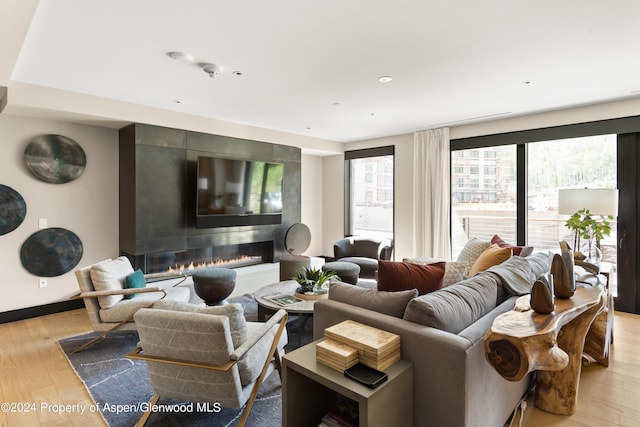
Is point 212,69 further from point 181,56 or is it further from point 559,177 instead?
point 559,177

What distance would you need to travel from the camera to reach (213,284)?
3.90 meters

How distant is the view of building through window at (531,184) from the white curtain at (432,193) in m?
0.23

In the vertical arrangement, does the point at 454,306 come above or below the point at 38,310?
above

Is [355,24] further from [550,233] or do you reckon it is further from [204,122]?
[550,233]

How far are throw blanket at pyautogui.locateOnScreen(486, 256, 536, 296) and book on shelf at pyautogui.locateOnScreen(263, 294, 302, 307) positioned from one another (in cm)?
167

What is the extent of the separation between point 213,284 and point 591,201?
420 cm

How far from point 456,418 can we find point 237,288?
12.1 ft

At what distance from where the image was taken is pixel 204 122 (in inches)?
185

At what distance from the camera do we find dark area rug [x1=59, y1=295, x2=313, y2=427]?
204 centimetres

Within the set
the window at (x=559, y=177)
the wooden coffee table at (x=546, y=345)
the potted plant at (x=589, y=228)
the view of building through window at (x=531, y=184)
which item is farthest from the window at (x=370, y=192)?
the wooden coffee table at (x=546, y=345)

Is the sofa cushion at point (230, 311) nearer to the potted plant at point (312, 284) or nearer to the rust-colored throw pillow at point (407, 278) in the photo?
the rust-colored throw pillow at point (407, 278)

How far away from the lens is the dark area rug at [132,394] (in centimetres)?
204

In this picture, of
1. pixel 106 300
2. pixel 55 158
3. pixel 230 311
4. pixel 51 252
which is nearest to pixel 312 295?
pixel 230 311

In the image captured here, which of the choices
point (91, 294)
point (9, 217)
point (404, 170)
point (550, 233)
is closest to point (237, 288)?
point (91, 294)
